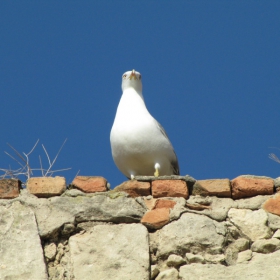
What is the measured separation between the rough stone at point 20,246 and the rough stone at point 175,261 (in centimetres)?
85

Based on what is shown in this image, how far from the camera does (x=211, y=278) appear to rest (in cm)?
525

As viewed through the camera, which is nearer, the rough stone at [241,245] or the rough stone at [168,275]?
the rough stone at [168,275]

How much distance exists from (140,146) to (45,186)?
4.98ft

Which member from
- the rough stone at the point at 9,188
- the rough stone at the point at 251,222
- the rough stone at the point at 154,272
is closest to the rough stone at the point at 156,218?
the rough stone at the point at 154,272

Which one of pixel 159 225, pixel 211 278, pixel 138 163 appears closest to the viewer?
pixel 211 278

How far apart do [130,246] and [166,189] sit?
24.9 inches

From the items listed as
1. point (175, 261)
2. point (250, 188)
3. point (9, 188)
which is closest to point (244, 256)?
point (175, 261)

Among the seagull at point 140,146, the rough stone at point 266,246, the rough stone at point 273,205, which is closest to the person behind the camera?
the rough stone at point 266,246

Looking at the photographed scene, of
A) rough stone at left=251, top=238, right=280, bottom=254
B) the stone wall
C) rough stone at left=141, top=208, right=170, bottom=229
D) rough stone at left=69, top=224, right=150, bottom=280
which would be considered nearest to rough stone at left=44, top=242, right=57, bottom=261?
the stone wall

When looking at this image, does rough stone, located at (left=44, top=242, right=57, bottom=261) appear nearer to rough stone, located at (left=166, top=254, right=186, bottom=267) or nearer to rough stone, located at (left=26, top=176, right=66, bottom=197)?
rough stone, located at (left=26, top=176, right=66, bottom=197)

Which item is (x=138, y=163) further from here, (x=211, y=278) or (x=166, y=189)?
(x=211, y=278)

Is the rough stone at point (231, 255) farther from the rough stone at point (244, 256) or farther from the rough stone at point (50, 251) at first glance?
the rough stone at point (50, 251)

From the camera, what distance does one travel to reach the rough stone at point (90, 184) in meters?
5.84

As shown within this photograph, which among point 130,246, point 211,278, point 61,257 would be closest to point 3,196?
point 61,257
